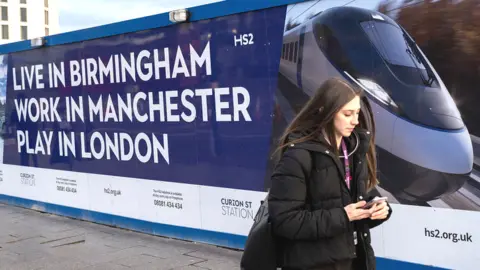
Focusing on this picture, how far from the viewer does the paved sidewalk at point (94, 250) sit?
5730mm

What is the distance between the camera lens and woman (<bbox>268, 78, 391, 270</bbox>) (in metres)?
2.34

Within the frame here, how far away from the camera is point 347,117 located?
241 cm

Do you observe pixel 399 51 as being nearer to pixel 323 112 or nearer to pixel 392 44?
pixel 392 44

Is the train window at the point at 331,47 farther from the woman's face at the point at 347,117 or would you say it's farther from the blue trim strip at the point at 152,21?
the woman's face at the point at 347,117

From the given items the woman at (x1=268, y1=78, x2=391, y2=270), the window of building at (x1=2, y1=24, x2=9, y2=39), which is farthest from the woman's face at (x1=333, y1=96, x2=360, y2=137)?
the window of building at (x1=2, y1=24, x2=9, y2=39)

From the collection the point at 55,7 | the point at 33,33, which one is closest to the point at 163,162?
the point at 33,33

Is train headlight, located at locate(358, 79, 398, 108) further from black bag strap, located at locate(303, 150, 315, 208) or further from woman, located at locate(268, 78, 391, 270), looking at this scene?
black bag strap, located at locate(303, 150, 315, 208)

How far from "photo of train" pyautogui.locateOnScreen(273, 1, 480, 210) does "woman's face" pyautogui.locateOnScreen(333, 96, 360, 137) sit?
1993 mm

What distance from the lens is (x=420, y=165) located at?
4.33 m

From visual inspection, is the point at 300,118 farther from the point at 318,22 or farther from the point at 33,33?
the point at 33,33

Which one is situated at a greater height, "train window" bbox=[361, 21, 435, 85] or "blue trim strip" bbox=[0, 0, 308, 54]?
"blue trim strip" bbox=[0, 0, 308, 54]

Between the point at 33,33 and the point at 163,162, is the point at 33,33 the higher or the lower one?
the higher one

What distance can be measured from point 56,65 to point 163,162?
2566 mm

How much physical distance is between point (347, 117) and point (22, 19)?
93.4 metres
